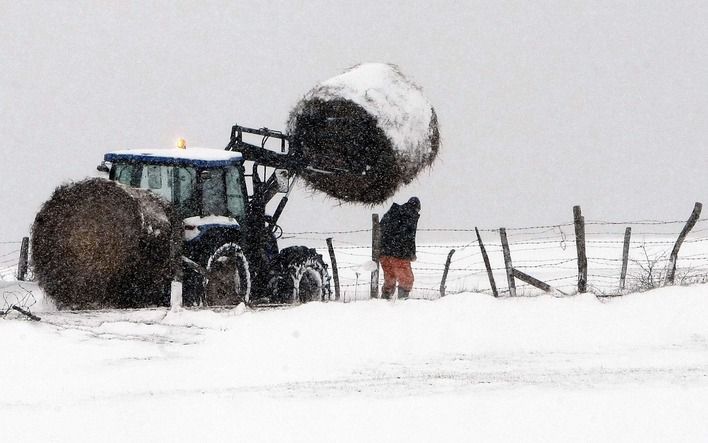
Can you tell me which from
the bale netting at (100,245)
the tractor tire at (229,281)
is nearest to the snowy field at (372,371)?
the bale netting at (100,245)

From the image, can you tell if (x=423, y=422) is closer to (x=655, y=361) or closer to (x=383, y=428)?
(x=383, y=428)

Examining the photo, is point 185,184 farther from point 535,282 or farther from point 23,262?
point 23,262

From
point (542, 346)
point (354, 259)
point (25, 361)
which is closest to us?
point (25, 361)

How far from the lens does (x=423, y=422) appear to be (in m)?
6.36

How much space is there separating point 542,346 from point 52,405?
521cm

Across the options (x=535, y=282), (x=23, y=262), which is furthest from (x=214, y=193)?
(x=23, y=262)

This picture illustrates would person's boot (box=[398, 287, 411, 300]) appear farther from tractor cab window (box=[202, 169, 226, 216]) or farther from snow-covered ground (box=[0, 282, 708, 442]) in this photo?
tractor cab window (box=[202, 169, 226, 216])

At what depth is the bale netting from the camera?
1105 cm

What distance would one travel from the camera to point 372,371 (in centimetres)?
844

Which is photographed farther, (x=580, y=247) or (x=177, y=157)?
(x=580, y=247)

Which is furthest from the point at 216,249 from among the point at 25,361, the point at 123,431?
the point at 123,431

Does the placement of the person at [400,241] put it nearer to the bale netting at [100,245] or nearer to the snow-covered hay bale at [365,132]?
the snow-covered hay bale at [365,132]

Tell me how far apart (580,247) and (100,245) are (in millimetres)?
7114

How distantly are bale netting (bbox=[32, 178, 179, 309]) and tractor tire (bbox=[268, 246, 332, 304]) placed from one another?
7.34 ft
